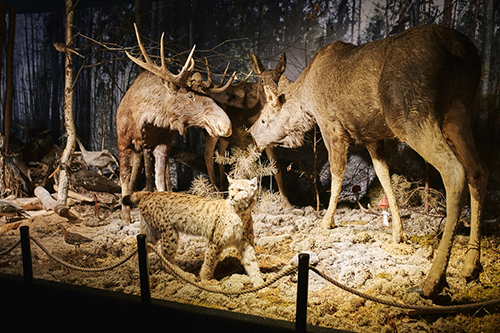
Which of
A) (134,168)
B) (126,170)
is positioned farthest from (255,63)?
(126,170)

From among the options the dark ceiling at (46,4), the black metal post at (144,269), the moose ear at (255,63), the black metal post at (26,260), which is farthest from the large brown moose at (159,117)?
the dark ceiling at (46,4)

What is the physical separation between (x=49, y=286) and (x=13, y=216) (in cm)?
320

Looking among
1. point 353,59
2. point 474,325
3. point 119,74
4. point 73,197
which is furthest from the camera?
point 119,74

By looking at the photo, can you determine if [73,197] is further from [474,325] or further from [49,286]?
[474,325]

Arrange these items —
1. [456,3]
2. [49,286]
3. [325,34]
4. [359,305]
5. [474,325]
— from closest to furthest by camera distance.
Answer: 1. [474,325]
2. [359,305]
3. [49,286]
4. [456,3]
5. [325,34]

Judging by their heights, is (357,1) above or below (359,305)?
above

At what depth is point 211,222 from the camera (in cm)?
314

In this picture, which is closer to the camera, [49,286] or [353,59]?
[49,286]

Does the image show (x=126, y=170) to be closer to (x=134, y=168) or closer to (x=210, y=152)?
(x=134, y=168)

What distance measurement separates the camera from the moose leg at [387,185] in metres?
4.12

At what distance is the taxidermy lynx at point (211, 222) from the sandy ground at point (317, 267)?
0.22 metres

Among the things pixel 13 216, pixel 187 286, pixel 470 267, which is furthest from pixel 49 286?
pixel 470 267

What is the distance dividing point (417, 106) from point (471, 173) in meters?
0.83

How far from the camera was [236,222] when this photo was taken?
3088mm
